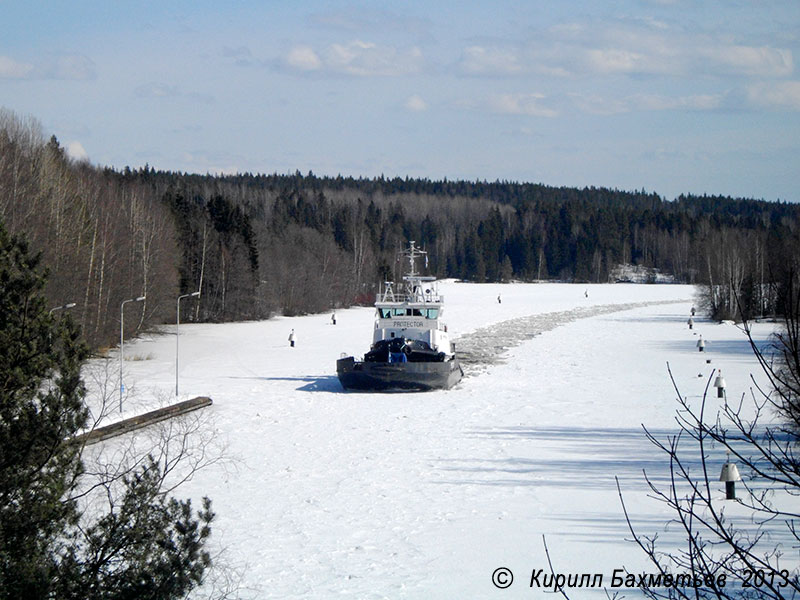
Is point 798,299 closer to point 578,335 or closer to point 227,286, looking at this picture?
point 578,335

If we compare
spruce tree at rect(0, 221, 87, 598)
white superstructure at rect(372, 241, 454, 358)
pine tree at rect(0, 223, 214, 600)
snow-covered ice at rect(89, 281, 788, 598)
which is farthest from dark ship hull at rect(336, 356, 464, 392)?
pine tree at rect(0, 223, 214, 600)

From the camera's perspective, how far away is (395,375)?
30781 millimetres

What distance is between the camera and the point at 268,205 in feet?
522

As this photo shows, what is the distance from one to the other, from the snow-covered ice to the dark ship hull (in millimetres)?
438

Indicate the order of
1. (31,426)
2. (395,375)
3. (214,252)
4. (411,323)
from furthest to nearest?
(214,252)
(411,323)
(395,375)
(31,426)

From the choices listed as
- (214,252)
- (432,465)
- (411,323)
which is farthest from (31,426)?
(214,252)

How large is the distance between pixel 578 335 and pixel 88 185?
32073 mm

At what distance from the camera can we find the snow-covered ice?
41.1 feet

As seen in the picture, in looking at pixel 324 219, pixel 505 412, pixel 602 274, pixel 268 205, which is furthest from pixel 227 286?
pixel 602 274

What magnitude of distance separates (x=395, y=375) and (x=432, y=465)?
1164 centimetres

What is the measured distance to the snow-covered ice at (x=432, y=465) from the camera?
41.1 feet

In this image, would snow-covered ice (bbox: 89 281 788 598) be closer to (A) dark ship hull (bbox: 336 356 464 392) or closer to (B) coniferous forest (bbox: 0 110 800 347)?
(A) dark ship hull (bbox: 336 356 464 392)

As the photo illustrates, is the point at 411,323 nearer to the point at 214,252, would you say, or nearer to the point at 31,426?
the point at 31,426

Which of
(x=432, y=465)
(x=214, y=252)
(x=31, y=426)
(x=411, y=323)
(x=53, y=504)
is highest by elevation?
(x=214, y=252)
